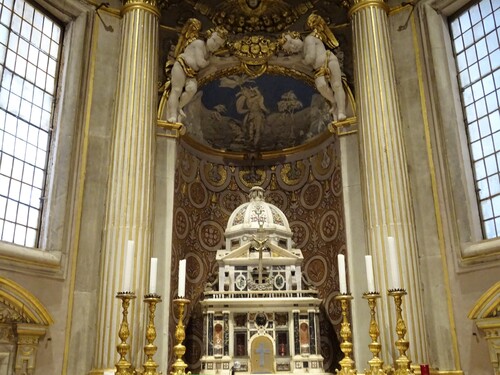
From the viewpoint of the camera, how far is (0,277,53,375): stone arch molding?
252 inches

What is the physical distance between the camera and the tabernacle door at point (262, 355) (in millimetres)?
7617

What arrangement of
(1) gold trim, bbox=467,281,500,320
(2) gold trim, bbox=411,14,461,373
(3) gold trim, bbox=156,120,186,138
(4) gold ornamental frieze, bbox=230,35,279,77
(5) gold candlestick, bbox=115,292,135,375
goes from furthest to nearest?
(4) gold ornamental frieze, bbox=230,35,279,77, (3) gold trim, bbox=156,120,186,138, (2) gold trim, bbox=411,14,461,373, (1) gold trim, bbox=467,281,500,320, (5) gold candlestick, bbox=115,292,135,375

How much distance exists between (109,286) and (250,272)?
2116 mm

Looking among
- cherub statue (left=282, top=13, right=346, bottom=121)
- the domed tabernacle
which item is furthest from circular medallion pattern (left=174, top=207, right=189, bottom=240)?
cherub statue (left=282, top=13, right=346, bottom=121)

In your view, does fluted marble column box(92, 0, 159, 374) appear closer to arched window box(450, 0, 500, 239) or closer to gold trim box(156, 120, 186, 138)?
gold trim box(156, 120, 186, 138)

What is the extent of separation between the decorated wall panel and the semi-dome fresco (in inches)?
17.7

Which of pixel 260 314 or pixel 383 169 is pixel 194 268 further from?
pixel 383 169

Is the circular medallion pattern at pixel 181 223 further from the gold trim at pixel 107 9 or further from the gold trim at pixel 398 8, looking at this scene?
the gold trim at pixel 398 8

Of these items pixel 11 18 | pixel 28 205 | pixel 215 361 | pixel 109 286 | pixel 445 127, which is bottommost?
pixel 215 361

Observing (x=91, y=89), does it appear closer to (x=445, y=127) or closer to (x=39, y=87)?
(x=39, y=87)

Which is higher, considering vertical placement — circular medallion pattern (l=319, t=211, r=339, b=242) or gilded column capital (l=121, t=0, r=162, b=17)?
gilded column capital (l=121, t=0, r=162, b=17)

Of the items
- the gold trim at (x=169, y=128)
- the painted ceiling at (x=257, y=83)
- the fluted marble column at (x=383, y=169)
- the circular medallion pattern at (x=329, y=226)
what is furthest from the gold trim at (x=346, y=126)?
the gold trim at (x=169, y=128)

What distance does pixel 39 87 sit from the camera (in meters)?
7.93

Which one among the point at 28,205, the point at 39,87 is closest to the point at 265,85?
the point at 39,87
